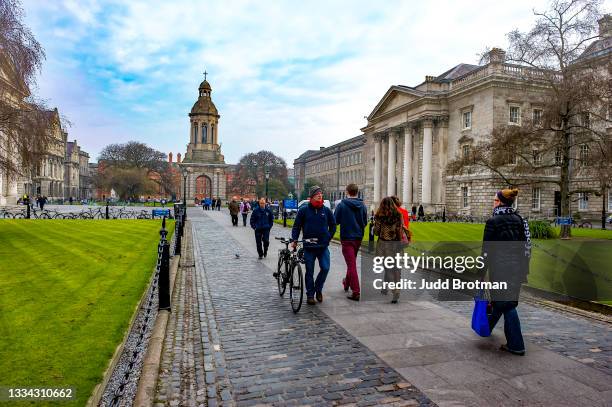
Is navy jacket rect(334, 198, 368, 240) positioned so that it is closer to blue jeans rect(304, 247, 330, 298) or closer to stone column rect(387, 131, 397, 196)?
blue jeans rect(304, 247, 330, 298)

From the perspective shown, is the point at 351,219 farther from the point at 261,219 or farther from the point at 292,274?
the point at 261,219

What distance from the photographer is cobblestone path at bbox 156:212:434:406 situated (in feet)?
14.0

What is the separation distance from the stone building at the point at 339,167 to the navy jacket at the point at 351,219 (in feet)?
251

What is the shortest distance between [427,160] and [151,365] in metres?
47.0

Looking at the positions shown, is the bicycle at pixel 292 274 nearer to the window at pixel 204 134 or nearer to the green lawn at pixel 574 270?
the green lawn at pixel 574 270

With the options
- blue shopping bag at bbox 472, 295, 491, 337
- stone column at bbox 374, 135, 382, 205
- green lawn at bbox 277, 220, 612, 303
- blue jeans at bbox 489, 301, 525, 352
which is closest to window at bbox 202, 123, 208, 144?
stone column at bbox 374, 135, 382, 205

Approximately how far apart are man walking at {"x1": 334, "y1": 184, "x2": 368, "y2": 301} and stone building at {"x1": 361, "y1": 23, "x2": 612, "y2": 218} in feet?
89.5

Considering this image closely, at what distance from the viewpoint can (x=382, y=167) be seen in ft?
204

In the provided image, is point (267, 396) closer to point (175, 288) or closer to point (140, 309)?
point (140, 309)

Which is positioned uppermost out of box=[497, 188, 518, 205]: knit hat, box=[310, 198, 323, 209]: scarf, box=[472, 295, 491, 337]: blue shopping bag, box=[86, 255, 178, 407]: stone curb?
box=[497, 188, 518, 205]: knit hat

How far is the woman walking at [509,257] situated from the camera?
531cm

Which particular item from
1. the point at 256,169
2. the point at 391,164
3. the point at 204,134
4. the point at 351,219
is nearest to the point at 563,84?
the point at 351,219

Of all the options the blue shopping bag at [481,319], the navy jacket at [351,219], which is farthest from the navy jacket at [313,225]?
the blue shopping bag at [481,319]

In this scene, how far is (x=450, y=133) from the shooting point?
159 ft
